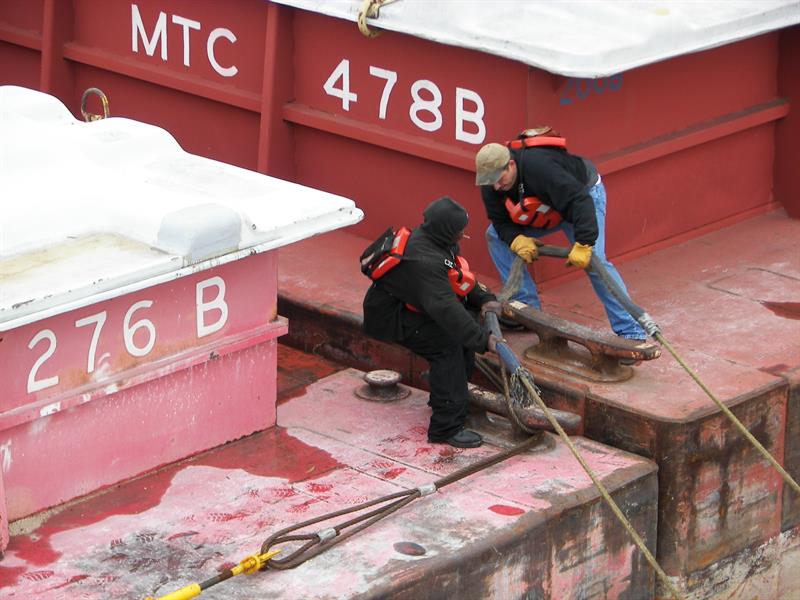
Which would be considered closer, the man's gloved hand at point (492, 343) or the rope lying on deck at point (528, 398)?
the rope lying on deck at point (528, 398)

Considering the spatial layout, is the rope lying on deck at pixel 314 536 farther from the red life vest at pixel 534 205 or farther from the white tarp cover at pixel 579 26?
the white tarp cover at pixel 579 26

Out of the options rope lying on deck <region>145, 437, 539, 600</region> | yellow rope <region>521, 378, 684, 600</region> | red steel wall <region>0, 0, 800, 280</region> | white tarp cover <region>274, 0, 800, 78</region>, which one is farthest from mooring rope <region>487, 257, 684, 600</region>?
white tarp cover <region>274, 0, 800, 78</region>

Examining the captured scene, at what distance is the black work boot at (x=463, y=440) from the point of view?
778 cm

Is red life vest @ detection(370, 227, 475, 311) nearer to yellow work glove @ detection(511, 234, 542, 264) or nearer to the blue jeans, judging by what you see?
yellow work glove @ detection(511, 234, 542, 264)

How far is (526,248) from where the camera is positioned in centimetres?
815

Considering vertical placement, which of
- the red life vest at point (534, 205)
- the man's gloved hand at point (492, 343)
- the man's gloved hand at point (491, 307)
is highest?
the red life vest at point (534, 205)

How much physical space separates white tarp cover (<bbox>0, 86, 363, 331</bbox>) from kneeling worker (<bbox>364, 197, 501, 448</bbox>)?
413 mm

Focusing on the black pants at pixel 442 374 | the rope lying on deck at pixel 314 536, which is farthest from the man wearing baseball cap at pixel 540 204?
the rope lying on deck at pixel 314 536

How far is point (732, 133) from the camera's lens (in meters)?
9.97

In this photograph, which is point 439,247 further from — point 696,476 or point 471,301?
point 696,476

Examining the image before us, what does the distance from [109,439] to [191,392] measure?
0.50 m

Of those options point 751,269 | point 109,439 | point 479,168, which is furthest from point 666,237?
point 109,439

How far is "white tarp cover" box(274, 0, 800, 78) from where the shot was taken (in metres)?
8.41

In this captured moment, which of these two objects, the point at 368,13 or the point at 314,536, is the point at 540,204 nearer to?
the point at 368,13
